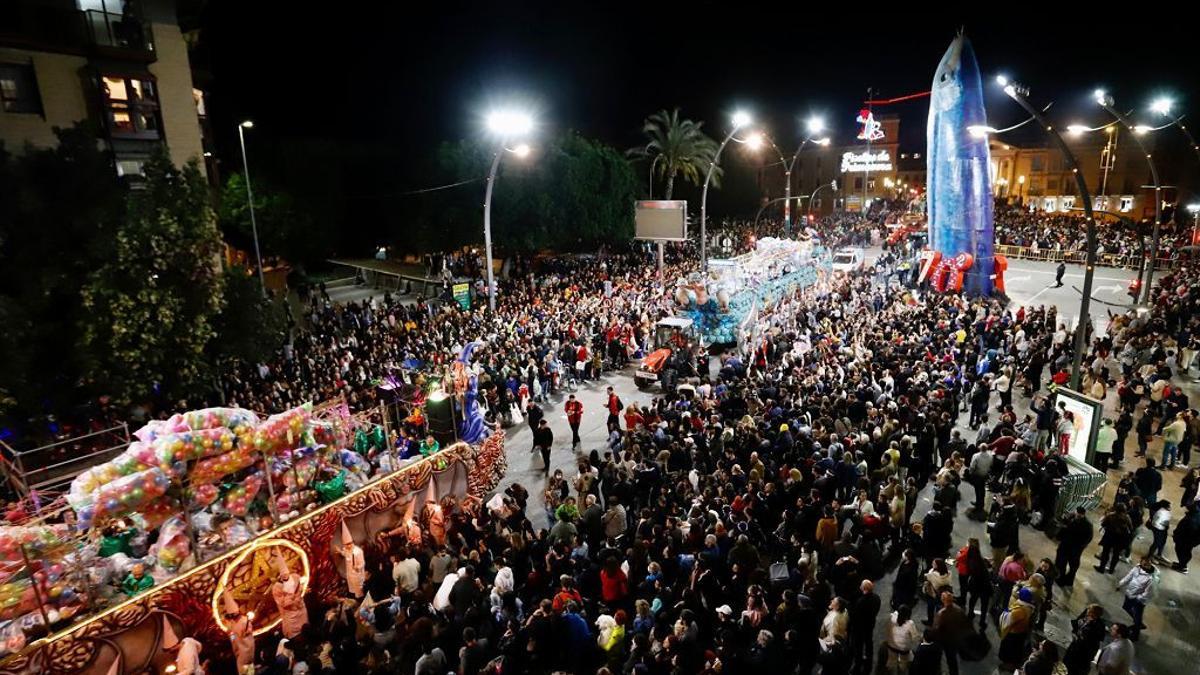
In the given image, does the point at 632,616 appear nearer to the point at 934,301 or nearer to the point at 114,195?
the point at 114,195

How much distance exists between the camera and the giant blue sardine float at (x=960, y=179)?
27.6 m

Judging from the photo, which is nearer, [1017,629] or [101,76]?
[1017,629]

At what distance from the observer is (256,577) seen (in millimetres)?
8977

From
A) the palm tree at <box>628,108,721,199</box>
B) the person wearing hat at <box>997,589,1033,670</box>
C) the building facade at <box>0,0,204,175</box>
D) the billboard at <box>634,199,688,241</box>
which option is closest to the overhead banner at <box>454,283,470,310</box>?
the building facade at <box>0,0,204,175</box>

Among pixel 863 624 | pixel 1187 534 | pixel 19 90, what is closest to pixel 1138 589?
pixel 1187 534

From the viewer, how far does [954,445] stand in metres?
12.2

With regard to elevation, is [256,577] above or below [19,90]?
below

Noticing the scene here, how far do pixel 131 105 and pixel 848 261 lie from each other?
3281 cm

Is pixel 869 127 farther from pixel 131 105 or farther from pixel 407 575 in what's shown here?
pixel 407 575

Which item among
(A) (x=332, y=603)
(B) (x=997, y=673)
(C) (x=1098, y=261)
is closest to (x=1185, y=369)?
(B) (x=997, y=673)

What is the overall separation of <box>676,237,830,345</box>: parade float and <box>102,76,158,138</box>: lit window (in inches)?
684

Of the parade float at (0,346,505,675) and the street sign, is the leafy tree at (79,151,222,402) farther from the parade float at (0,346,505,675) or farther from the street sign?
the street sign

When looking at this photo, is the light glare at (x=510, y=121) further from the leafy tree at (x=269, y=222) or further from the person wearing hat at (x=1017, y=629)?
the leafy tree at (x=269, y=222)

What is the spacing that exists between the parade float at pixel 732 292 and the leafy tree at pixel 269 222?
27.0 metres
